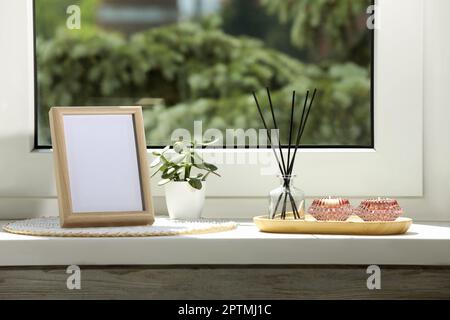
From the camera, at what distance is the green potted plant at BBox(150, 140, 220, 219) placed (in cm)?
158

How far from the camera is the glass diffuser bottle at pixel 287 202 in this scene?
4.95 ft

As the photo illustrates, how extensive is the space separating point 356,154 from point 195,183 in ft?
1.10

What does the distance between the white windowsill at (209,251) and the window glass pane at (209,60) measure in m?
0.48

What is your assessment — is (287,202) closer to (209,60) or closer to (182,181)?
(182,181)

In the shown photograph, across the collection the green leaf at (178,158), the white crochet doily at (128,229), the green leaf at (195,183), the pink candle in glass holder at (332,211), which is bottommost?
the white crochet doily at (128,229)

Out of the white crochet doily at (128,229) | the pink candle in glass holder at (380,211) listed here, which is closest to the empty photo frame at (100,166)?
the white crochet doily at (128,229)

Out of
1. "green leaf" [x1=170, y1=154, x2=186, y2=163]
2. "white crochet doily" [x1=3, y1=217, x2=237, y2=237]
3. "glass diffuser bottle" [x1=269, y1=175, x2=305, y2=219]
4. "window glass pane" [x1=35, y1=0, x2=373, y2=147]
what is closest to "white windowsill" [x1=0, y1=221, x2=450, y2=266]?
"white crochet doily" [x1=3, y1=217, x2=237, y2=237]

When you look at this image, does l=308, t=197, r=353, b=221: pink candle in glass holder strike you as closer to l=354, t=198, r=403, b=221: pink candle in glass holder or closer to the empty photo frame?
l=354, t=198, r=403, b=221: pink candle in glass holder

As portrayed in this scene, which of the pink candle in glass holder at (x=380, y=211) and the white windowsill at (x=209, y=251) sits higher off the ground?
the pink candle in glass holder at (x=380, y=211)

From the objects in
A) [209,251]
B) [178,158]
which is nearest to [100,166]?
[178,158]

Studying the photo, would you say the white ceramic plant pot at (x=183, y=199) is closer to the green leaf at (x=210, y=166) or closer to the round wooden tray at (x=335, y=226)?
the green leaf at (x=210, y=166)

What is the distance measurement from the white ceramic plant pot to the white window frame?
96mm

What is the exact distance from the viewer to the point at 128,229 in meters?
1.44
